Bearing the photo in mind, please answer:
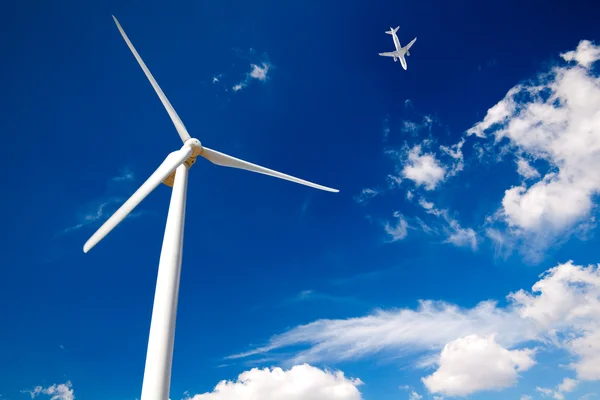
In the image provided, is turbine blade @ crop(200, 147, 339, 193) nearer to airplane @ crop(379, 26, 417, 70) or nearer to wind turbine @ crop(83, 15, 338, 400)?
wind turbine @ crop(83, 15, 338, 400)

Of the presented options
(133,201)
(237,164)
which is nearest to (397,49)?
(237,164)

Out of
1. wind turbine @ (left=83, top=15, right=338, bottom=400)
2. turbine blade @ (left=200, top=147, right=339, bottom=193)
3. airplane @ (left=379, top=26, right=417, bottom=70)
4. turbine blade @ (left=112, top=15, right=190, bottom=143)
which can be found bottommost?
wind turbine @ (left=83, top=15, right=338, bottom=400)

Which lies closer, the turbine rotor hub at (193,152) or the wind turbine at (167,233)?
the wind turbine at (167,233)

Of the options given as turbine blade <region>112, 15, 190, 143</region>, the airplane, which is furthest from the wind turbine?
the airplane

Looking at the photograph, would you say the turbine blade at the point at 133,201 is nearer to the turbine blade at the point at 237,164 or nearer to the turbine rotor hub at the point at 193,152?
the turbine rotor hub at the point at 193,152

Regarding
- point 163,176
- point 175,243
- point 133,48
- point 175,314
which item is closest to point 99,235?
point 163,176

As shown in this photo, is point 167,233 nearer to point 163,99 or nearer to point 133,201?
point 133,201

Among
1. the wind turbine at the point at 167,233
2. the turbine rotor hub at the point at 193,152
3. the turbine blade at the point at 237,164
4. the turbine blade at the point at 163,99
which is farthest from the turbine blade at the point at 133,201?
the turbine blade at the point at 163,99

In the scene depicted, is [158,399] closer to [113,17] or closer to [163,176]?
[163,176]
